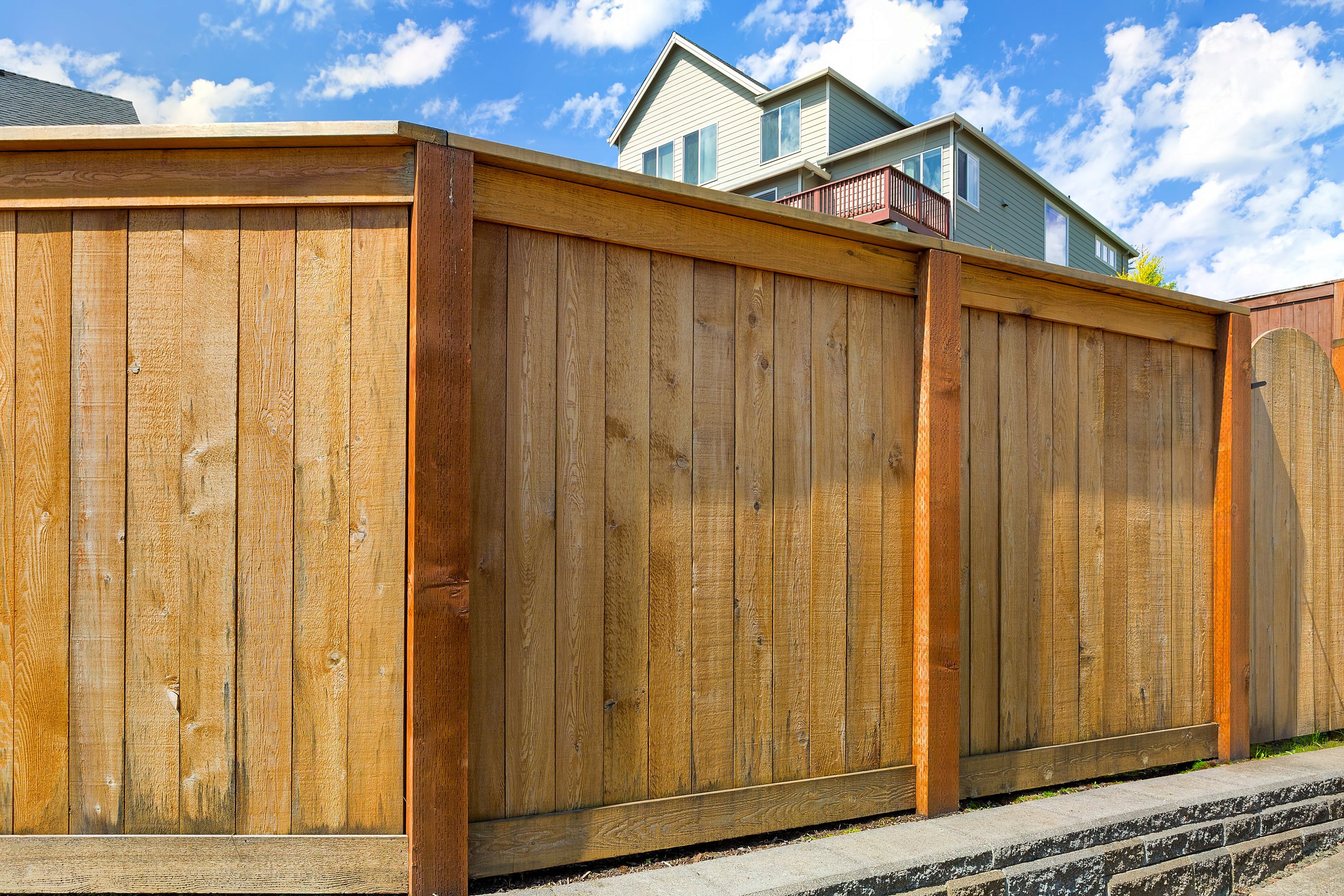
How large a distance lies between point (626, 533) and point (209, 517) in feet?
3.80

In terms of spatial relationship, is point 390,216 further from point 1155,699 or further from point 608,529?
point 1155,699

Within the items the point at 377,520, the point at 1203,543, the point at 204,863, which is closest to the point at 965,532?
the point at 1203,543

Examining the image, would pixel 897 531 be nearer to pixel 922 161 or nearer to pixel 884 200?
pixel 884 200

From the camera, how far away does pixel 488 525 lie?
234cm

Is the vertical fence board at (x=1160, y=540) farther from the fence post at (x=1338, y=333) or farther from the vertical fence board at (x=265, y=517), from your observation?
the vertical fence board at (x=265, y=517)

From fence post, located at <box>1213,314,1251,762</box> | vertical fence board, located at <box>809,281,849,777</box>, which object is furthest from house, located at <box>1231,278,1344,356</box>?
vertical fence board, located at <box>809,281,849,777</box>

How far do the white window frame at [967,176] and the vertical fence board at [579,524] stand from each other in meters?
14.4

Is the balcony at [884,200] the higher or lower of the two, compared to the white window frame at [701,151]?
lower

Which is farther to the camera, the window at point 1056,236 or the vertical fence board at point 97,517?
the window at point 1056,236

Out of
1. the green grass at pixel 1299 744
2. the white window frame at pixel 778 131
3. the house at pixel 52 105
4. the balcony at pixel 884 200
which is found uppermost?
the white window frame at pixel 778 131

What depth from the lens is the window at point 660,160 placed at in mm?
17906

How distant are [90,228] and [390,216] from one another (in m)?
0.80

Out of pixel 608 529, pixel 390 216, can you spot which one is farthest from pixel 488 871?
pixel 390 216

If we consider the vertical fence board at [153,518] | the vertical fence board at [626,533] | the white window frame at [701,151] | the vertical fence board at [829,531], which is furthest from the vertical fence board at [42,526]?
the white window frame at [701,151]
